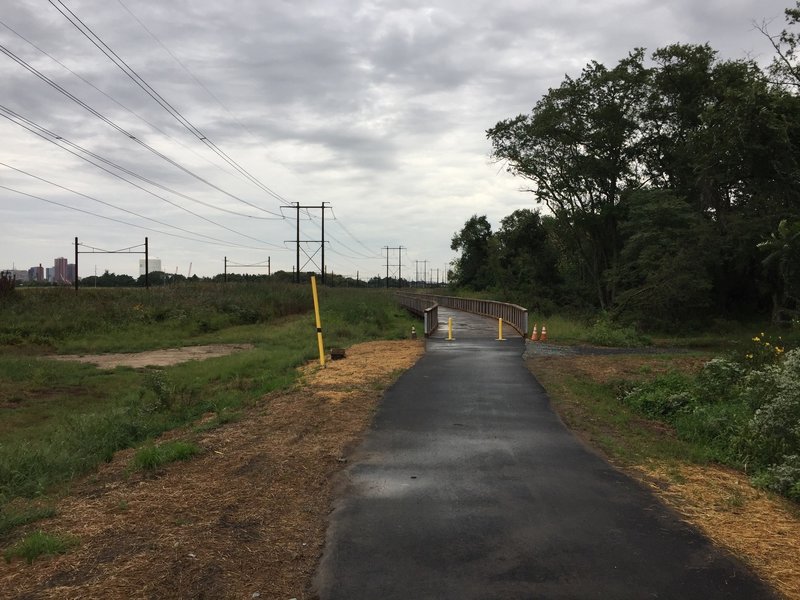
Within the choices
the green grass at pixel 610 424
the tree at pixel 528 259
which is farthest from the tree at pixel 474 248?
the green grass at pixel 610 424

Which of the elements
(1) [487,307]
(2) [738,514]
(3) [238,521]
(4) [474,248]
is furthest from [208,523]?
(4) [474,248]

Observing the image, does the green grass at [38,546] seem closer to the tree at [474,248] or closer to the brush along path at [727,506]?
the brush along path at [727,506]

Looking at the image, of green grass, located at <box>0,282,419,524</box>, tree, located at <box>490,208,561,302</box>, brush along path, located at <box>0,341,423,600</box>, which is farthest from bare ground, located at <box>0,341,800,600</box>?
tree, located at <box>490,208,561,302</box>

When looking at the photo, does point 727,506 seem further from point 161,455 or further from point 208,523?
point 161,455

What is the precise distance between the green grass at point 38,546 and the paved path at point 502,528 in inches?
78.2

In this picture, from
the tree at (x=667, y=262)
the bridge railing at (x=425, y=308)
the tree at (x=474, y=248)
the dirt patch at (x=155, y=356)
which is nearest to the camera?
the dirt patch at (x=155, y=356)

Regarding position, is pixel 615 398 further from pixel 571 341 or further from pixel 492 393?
pixel 571 341

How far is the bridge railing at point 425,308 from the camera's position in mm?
25570

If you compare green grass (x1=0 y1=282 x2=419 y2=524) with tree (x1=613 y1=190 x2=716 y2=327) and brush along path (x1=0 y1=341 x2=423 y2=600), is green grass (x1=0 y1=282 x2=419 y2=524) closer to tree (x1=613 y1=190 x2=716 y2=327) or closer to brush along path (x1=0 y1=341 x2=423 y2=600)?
brush along path (x1=0 y1=341 x2=423 y2=600)

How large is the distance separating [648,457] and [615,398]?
4.87 metres

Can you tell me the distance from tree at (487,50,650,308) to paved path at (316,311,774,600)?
3756 cm

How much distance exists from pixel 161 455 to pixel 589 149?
42.7 metres

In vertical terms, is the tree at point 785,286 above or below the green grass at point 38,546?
above

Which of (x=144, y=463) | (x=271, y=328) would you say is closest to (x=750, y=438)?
(x=144, y=463)
